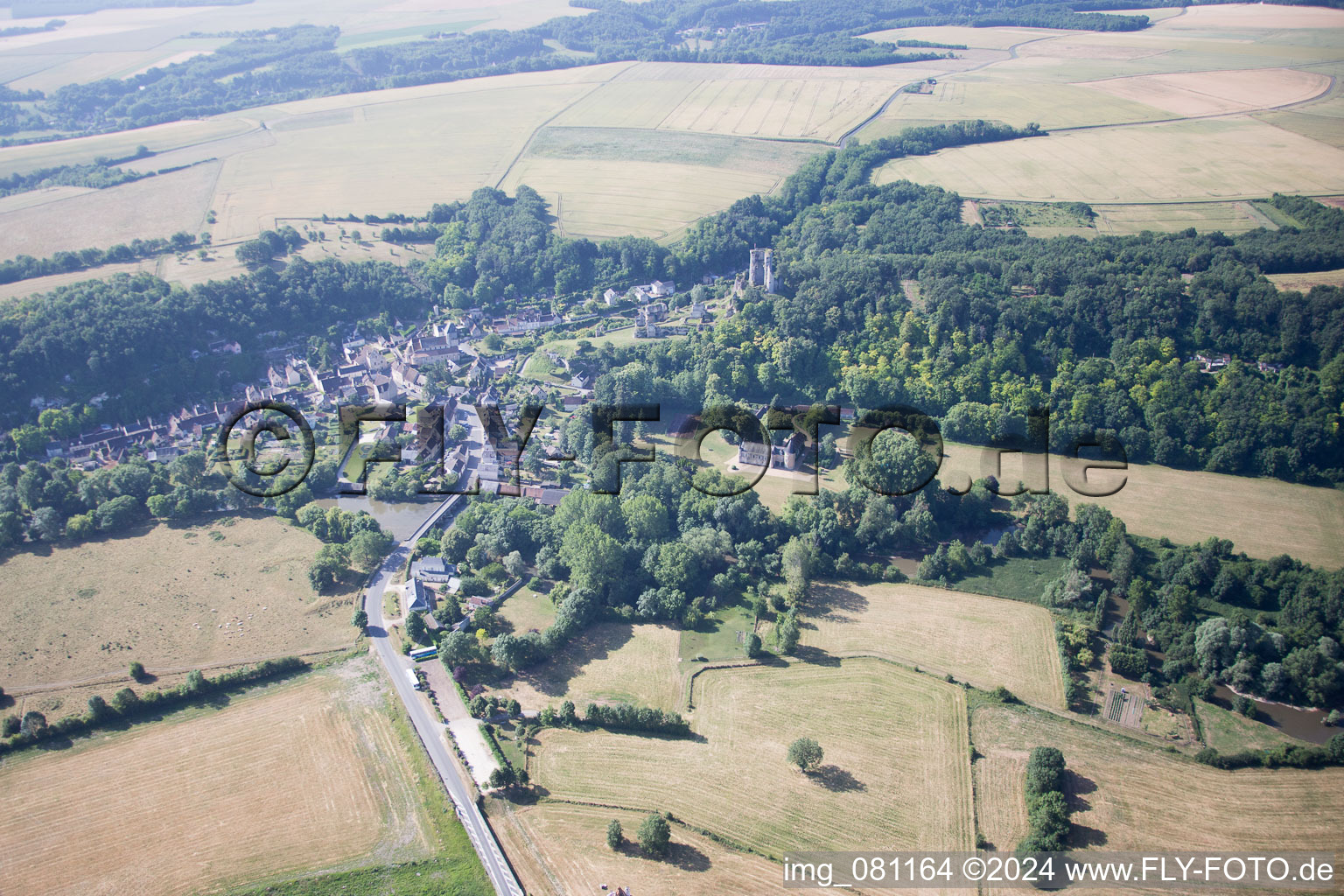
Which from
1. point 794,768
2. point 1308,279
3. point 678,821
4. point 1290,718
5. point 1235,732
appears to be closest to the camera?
point 678,821

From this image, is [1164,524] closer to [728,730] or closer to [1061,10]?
[728,730]

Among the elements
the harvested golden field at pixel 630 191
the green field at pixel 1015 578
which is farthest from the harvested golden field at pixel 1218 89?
the green field at pixel 1015 578

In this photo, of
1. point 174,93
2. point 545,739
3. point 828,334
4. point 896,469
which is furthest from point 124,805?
point 174,93

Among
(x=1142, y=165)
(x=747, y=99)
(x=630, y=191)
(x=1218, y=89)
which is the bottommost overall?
(x=1142, y=165)

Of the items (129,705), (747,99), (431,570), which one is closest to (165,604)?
(129,705)

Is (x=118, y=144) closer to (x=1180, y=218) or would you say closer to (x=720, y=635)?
(x=720, y=635)

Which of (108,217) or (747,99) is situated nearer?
(108,217)

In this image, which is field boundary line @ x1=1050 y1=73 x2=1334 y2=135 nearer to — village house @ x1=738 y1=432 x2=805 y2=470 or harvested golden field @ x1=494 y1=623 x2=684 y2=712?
village house @ x1=738 y1=432 x2=805 y2=470

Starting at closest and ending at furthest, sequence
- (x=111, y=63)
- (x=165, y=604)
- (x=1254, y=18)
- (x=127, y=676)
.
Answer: (x=127, y=676) < (x=165, y=604) < (x=1254, y=18) < (x=111, y=63)
